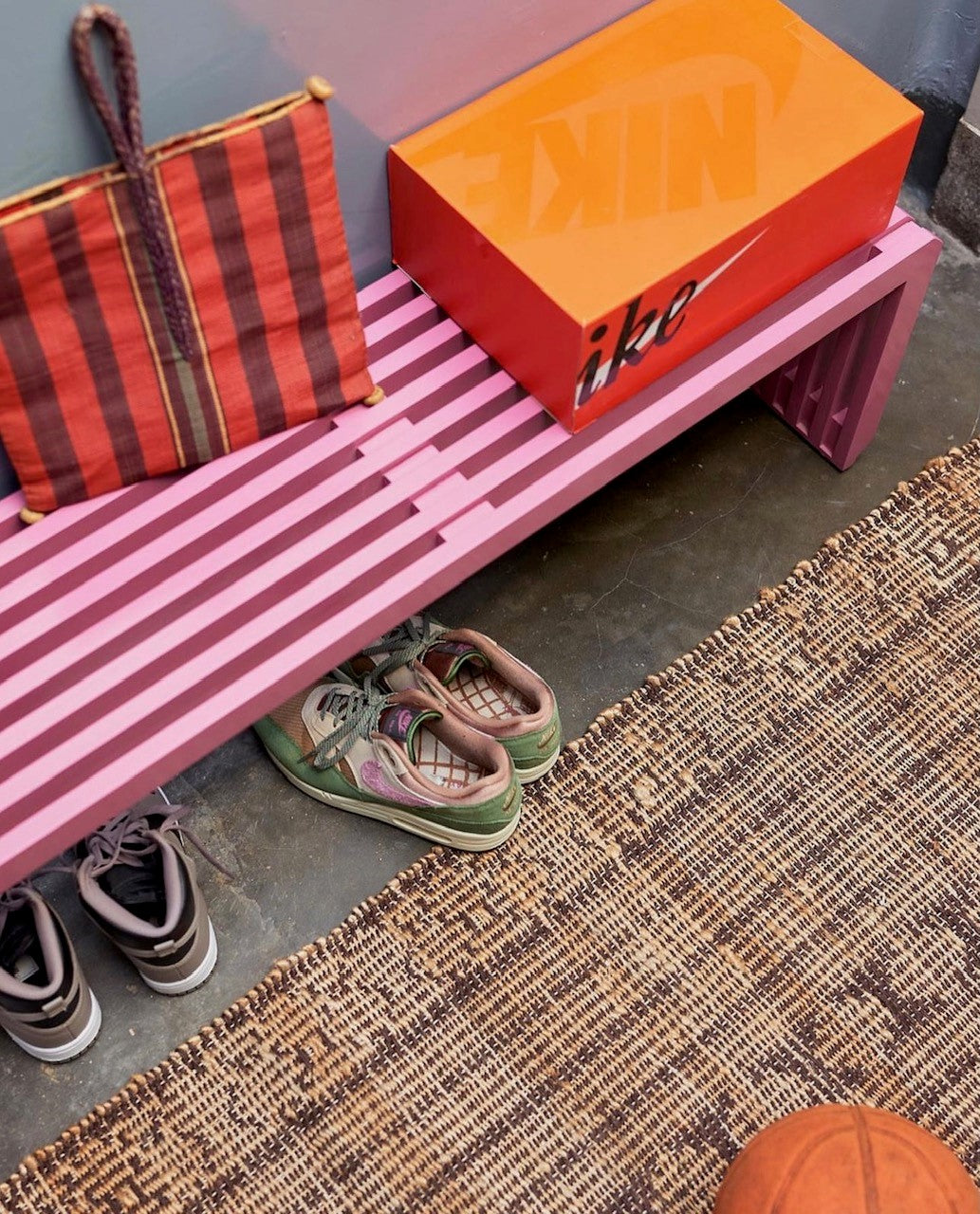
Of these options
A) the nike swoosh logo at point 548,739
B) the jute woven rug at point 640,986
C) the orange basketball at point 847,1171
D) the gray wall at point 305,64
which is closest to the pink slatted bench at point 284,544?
the gray wall at point 305,64

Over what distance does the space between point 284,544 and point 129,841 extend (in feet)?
1.45

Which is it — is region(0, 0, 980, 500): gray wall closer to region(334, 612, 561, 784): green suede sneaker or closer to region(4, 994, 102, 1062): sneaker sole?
region(334, 612, 561, 784): green suede sneaker

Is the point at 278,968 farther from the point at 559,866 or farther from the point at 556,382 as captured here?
the point at 556,382

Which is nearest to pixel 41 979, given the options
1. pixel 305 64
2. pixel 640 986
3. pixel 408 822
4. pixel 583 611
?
pixel 408 822

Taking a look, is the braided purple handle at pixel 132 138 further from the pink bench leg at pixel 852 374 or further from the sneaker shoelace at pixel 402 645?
the pink bench leg at pixel 852 374

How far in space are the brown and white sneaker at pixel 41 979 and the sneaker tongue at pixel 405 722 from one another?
19.5 inches

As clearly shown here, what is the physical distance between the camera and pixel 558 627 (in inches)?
82.4

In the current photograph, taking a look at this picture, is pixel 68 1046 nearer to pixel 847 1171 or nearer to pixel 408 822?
pixel 408 822

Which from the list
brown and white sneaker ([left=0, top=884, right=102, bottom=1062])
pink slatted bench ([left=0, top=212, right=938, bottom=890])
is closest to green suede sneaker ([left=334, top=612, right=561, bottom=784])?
pink slatted bench ([left=0, top=212, right=938, bottom=890])

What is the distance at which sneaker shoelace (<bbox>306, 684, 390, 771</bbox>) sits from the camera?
1882mm

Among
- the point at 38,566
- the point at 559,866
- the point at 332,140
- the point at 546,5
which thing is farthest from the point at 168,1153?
the point at 546,5

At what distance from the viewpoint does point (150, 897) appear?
5.74ft

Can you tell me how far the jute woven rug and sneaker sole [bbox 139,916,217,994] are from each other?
6cm

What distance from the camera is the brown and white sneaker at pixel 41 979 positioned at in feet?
5.45
